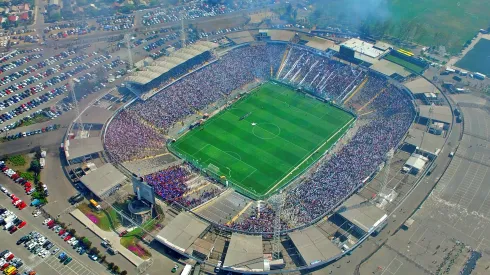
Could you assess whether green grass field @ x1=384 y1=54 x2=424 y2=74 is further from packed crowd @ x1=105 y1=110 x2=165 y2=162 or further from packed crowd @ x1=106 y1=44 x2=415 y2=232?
packed crowd @ x1=105 y1=110 x2=165 y2=162

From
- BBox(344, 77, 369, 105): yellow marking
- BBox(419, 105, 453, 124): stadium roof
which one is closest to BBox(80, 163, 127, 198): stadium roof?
BBox(344, 77, 369, 105): yellow marking

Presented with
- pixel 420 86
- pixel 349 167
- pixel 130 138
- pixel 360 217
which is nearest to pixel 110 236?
pixel 130 138

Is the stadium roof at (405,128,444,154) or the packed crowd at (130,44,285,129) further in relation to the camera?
the packed crowd at (130,44,285,129)

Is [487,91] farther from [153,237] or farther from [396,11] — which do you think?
[153,237]

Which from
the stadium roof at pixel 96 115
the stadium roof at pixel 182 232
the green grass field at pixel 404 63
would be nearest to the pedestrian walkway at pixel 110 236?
the stadium roof at pixel 182 232

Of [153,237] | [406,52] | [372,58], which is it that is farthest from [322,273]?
[406,52]

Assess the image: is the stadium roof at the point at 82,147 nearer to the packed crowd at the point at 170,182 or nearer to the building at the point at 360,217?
the packed crowd at the point at 170,182
